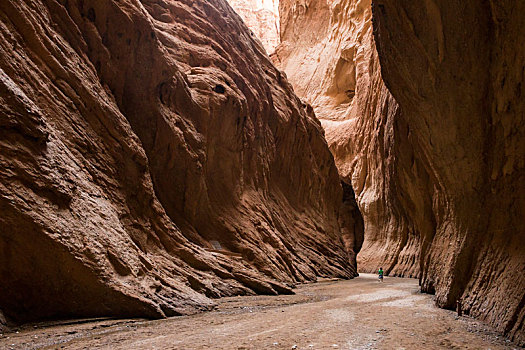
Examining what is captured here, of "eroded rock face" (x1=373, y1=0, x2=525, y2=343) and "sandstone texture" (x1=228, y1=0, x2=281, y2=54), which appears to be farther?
Result: "sandstone texture" (x1=228, y1=0, x2=281, y2=54)

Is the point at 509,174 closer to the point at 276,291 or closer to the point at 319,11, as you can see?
the point at 276,291

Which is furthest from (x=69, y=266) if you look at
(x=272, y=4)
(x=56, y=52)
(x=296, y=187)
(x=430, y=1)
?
(x=272, y=4)

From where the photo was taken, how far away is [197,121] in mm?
11078

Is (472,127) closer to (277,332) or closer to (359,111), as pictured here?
(277,332)

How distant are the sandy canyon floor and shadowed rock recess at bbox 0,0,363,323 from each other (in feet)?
1.84

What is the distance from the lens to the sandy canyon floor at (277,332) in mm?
3896

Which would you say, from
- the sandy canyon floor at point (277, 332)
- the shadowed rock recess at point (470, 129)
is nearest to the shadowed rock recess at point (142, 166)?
the sandy canyon floor at point (277, 332)

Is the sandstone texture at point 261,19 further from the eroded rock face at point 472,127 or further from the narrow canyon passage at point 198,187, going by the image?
the eroded rock face at point 472,127

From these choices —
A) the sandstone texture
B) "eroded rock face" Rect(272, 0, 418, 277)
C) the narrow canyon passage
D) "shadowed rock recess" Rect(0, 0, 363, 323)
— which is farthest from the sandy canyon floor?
the sandstone texture

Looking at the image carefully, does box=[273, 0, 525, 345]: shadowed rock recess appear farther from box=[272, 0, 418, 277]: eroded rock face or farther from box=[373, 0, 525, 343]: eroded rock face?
box=[272, 0, 418, 277]: eroded rock face

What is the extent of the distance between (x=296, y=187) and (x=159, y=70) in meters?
9.05

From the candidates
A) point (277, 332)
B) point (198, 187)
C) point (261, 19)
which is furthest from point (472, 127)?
point (261, 19)

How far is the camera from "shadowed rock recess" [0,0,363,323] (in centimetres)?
488

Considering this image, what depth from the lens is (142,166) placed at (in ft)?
25.9
